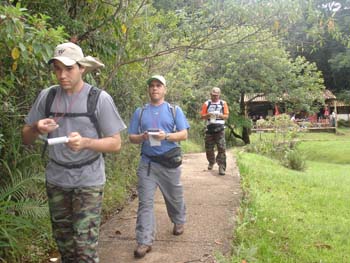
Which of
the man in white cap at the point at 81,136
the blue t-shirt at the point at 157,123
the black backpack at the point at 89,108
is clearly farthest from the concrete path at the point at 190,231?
the black backpack at the point at 89,108

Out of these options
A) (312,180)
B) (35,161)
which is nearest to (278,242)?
(35,161)

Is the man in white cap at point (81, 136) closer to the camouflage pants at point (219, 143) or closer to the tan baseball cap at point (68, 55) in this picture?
the tan baseball cap at point (68, 55)

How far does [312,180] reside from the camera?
10812 millimetres

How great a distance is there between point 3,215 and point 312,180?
27.3 feet

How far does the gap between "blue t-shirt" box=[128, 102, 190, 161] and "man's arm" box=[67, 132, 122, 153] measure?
138 cm

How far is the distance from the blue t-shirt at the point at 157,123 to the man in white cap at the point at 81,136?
4.30 ft

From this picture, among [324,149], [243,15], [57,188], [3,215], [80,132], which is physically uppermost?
[243,15]

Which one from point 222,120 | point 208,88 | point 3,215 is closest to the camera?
point 3,215

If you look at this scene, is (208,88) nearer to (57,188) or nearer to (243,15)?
(243,15)

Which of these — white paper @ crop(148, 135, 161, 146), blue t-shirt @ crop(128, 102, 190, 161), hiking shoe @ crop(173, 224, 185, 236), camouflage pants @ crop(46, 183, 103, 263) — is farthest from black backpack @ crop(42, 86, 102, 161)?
hiking shoe @ crop(173, 224, 185, 236)

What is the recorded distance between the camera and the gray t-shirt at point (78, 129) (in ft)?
10.9

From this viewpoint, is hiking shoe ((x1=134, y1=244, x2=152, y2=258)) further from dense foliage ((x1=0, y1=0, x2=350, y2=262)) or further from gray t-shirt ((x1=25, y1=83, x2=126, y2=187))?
gray t-shirt ((x1=25, y1=83, x2=126, y2=187))

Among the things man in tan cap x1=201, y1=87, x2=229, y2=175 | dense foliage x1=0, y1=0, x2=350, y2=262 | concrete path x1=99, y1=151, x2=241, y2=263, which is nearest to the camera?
dense foliage x1=0, y1=0, x2=350, y2=262

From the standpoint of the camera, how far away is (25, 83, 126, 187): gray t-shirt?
131 inches
